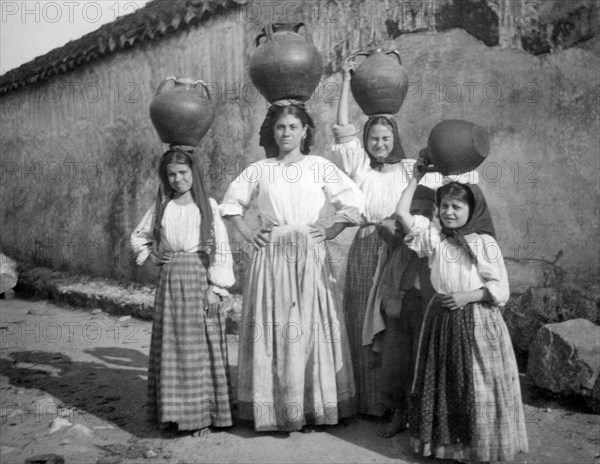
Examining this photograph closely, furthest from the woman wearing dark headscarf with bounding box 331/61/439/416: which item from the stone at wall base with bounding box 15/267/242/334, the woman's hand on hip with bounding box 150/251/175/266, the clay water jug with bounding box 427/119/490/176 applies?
the stone at wall base with bounding box 15/267/242/334

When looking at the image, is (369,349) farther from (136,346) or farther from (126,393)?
(136,346)

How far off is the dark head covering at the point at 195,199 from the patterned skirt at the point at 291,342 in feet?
1.07

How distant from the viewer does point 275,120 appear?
3666mm

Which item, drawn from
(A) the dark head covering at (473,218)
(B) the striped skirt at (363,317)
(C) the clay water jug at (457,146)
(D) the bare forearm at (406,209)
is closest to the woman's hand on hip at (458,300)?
(A) the dark head covering at (473,218)

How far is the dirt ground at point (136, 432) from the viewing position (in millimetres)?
3314

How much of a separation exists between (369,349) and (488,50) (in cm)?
295

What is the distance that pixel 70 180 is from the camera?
948 centimetres

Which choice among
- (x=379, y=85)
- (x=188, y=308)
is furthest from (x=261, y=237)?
(x=379, y=85)

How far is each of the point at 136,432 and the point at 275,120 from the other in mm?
2078

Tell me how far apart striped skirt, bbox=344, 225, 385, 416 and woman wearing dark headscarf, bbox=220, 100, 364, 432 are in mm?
122

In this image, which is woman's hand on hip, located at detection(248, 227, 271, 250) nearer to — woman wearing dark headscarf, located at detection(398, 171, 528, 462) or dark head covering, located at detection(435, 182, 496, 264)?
woman wearing dark headscarf, located at detection(398, 171, 528, 462)

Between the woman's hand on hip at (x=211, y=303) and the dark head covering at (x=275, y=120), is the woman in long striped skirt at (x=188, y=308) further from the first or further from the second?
the dark head covering at (x=275, y=120)

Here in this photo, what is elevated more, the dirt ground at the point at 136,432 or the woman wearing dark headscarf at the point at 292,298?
the woman wearing dark headscarf at the point at 292,298

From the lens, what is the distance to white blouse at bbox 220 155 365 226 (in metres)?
3.59
